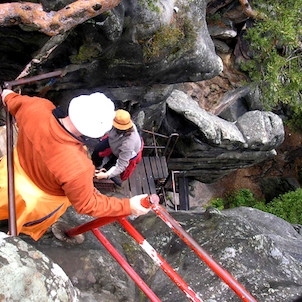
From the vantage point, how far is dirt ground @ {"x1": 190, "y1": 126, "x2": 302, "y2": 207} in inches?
728

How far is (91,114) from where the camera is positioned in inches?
95.1

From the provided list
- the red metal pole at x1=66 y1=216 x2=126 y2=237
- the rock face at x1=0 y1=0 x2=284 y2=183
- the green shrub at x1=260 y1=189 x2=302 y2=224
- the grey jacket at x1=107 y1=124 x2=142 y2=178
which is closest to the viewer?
the red metal pole at x1=66 y1=216 x2=126 y2=237

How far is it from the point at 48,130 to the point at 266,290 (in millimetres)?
2979

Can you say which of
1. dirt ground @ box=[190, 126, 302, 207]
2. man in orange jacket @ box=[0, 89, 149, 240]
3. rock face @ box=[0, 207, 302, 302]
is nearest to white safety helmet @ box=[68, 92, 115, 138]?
man in orange jacket @ box=[0, 89, 149, 240]

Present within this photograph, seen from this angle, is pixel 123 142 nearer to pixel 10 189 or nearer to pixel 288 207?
pixel 10 189

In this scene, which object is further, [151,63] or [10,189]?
[151,63]

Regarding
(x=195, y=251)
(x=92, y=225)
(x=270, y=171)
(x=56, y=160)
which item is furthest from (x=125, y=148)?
(x=270, y=171)

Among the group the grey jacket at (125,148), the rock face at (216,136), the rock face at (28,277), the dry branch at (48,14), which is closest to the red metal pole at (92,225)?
the rock face at (28,277)

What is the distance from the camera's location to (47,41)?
14.9 feet

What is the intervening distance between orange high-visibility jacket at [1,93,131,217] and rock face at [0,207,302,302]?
1.12m

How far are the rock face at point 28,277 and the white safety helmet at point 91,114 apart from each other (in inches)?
39.9

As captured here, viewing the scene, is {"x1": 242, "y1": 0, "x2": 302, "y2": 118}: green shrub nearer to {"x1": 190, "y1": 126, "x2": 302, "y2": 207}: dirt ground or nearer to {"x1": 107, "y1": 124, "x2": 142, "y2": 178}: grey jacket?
{"x1": 107, "y1": 124, "x2": 142, "y2": 178}: grey jacket

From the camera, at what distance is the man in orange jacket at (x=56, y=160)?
245cm

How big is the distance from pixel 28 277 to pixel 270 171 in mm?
19567
